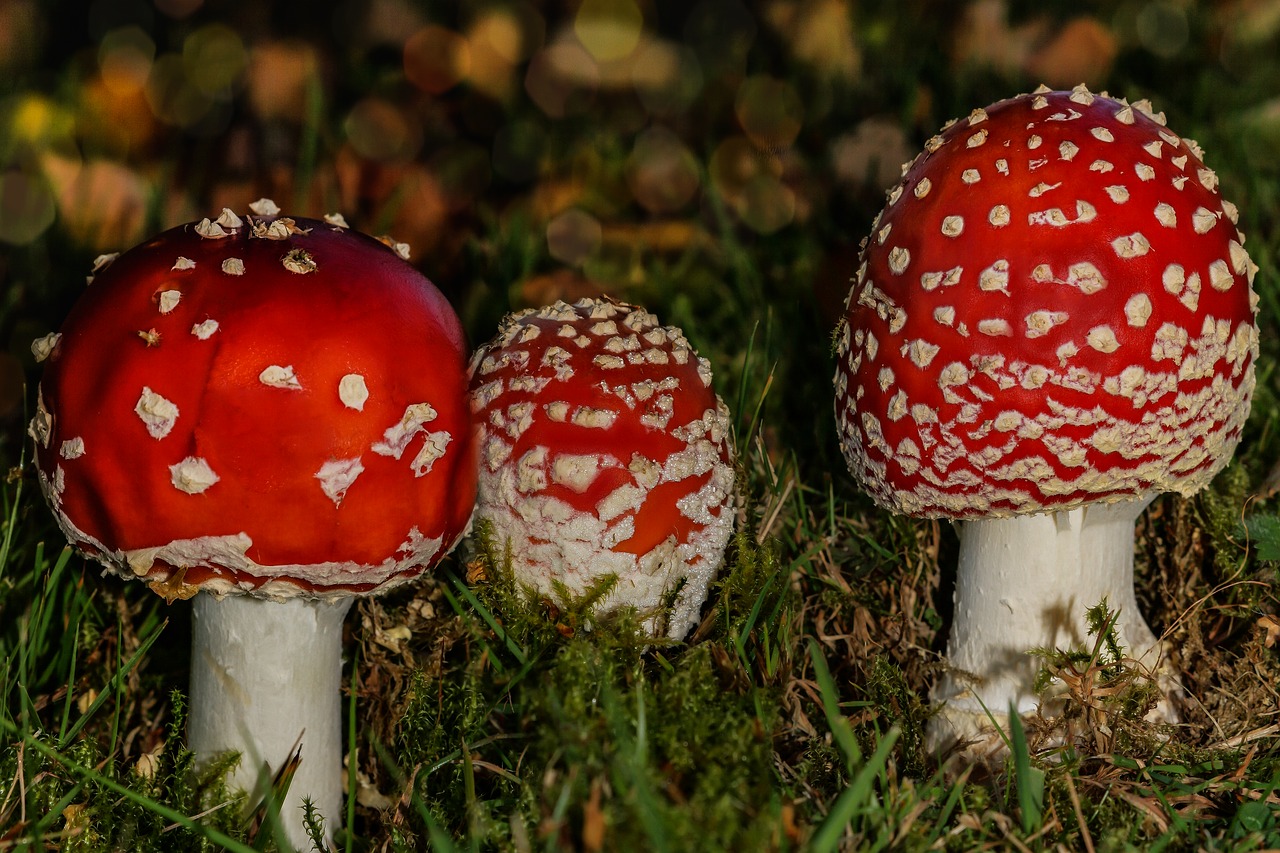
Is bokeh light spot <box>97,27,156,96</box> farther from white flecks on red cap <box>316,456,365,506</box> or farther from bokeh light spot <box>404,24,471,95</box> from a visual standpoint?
white flecks on red cap <box>316,456,365,506</box>

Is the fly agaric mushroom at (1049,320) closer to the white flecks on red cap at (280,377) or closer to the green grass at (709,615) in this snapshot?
the green grass at (709,615)

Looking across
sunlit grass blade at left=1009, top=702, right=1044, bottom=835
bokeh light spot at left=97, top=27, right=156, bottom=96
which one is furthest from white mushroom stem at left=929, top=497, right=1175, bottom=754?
bokeh light spot at left=97, top=27, right=156, bottom=96

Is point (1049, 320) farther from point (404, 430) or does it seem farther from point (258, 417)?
point (258, 417)

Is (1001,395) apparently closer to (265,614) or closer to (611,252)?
(265,614)

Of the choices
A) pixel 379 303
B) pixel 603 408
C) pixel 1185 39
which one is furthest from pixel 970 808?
pixel 1185 39

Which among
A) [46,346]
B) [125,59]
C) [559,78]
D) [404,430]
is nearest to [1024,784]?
[404,430]

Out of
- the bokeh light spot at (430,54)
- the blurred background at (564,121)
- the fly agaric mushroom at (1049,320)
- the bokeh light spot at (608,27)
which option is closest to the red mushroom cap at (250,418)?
the fly agaric mushroom at (1049,320)
